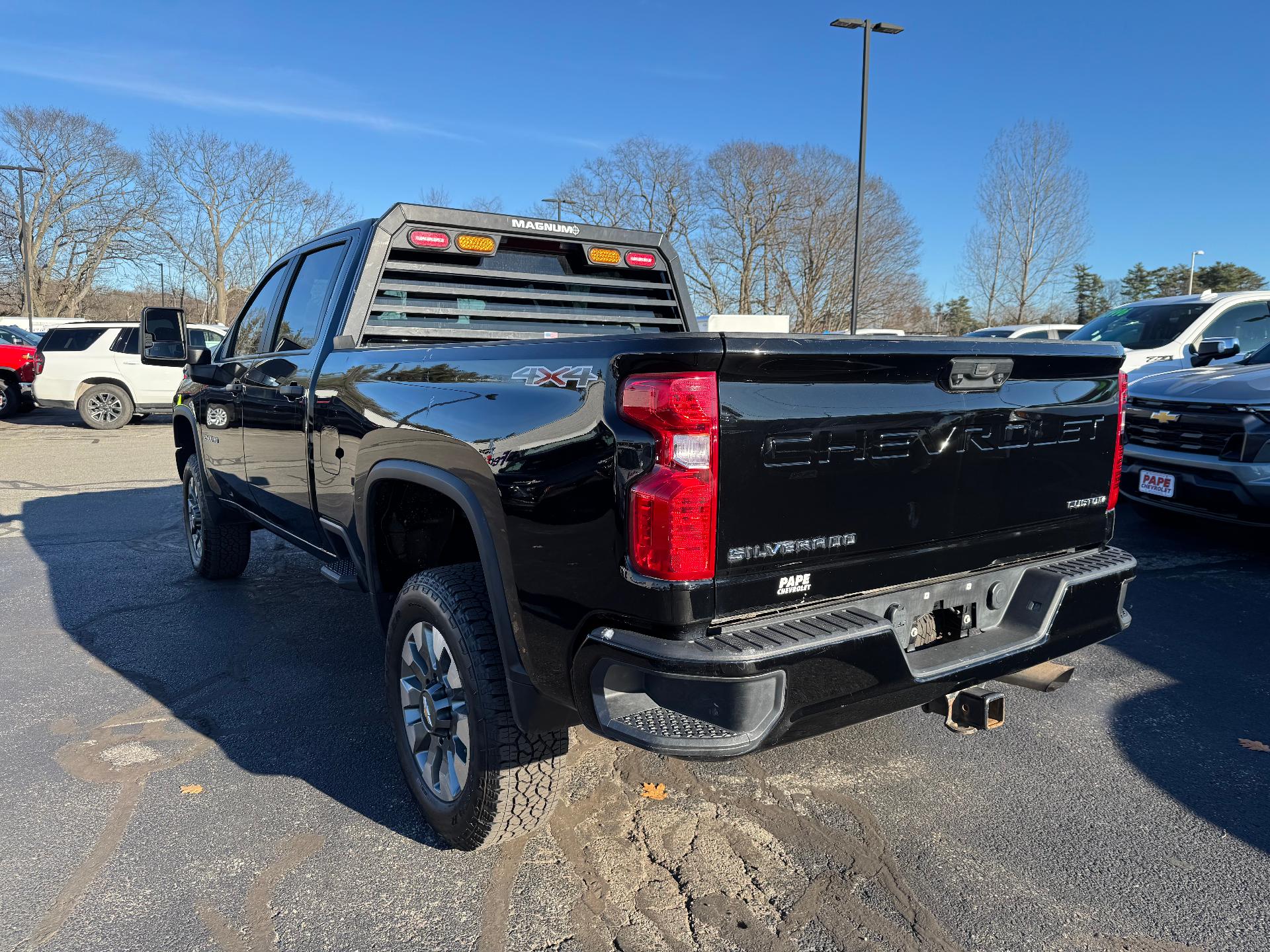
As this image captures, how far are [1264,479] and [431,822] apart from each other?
524 centimetres

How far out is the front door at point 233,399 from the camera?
15.2ft

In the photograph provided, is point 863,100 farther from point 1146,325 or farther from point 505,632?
point 505,632

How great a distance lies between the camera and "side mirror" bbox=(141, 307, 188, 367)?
4.93 m

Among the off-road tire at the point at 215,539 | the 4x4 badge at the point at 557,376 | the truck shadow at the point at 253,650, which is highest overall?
the 4x4 badge at the point at 557,376

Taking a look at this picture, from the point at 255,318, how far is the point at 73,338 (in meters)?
12.7

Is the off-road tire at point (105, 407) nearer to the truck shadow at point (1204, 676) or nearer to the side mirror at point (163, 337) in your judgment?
the side mirror at point (163, 337)

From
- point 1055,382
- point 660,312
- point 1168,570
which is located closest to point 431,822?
point 1055,382

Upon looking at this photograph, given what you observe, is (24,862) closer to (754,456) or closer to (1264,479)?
(754,456)

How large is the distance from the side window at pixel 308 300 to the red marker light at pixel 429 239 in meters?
0.33

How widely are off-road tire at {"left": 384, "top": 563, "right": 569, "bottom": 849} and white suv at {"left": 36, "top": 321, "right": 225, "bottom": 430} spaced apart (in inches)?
567

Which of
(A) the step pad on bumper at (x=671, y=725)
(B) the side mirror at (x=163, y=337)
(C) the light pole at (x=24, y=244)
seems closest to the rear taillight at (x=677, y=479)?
(A) the step pad on bumper at (x=671, y=725)

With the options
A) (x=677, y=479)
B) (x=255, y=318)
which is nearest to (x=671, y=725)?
(x=677, y=479)

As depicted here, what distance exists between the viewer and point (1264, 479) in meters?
5.42

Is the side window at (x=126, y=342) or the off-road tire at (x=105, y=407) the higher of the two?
the side window at (x=126, y=342)
